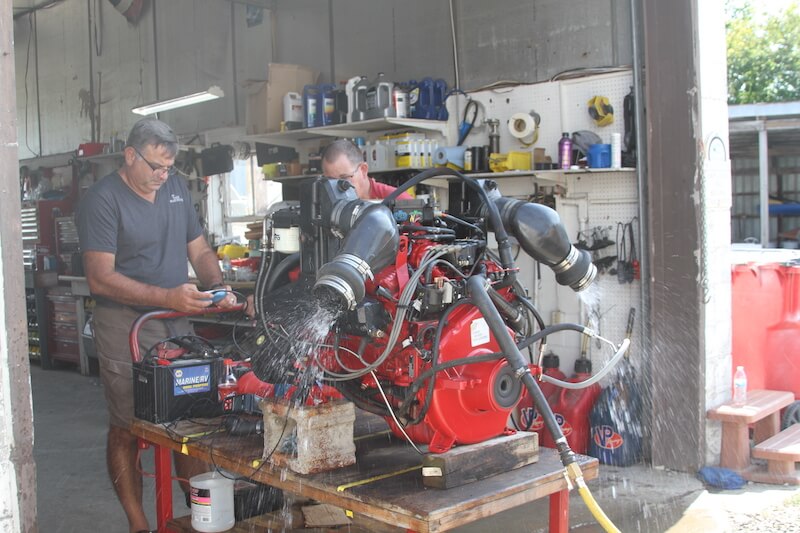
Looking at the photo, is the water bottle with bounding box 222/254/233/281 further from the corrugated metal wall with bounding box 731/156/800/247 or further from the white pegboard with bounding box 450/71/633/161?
the corrugated metal wall with bounding box 731/156/800/247

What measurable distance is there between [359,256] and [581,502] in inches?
113

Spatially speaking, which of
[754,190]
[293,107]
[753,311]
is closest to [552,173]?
[753,311]

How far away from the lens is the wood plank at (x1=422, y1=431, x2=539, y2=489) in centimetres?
224

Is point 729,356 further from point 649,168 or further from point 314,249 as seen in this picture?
point 314,249

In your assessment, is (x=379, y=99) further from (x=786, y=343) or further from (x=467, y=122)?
(x=786, y=343)

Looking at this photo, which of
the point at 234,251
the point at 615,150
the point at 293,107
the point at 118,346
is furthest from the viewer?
the point at 234,251

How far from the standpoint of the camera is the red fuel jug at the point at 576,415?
5.07 metres

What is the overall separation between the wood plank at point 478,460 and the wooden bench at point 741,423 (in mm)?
2561

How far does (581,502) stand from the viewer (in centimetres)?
439

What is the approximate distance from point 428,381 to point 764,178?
415 inches

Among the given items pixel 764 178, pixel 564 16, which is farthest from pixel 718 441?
pixel 764 178

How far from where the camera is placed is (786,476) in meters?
4.57

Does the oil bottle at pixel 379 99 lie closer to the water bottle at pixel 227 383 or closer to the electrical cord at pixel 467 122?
the electrical cord at pixel 467 122

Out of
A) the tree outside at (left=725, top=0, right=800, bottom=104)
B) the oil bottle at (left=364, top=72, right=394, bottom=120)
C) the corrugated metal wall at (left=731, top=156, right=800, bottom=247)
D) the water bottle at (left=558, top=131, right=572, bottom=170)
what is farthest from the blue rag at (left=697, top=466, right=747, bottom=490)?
the tree outside at (left=725, top=0, right=800, bottom=104)
